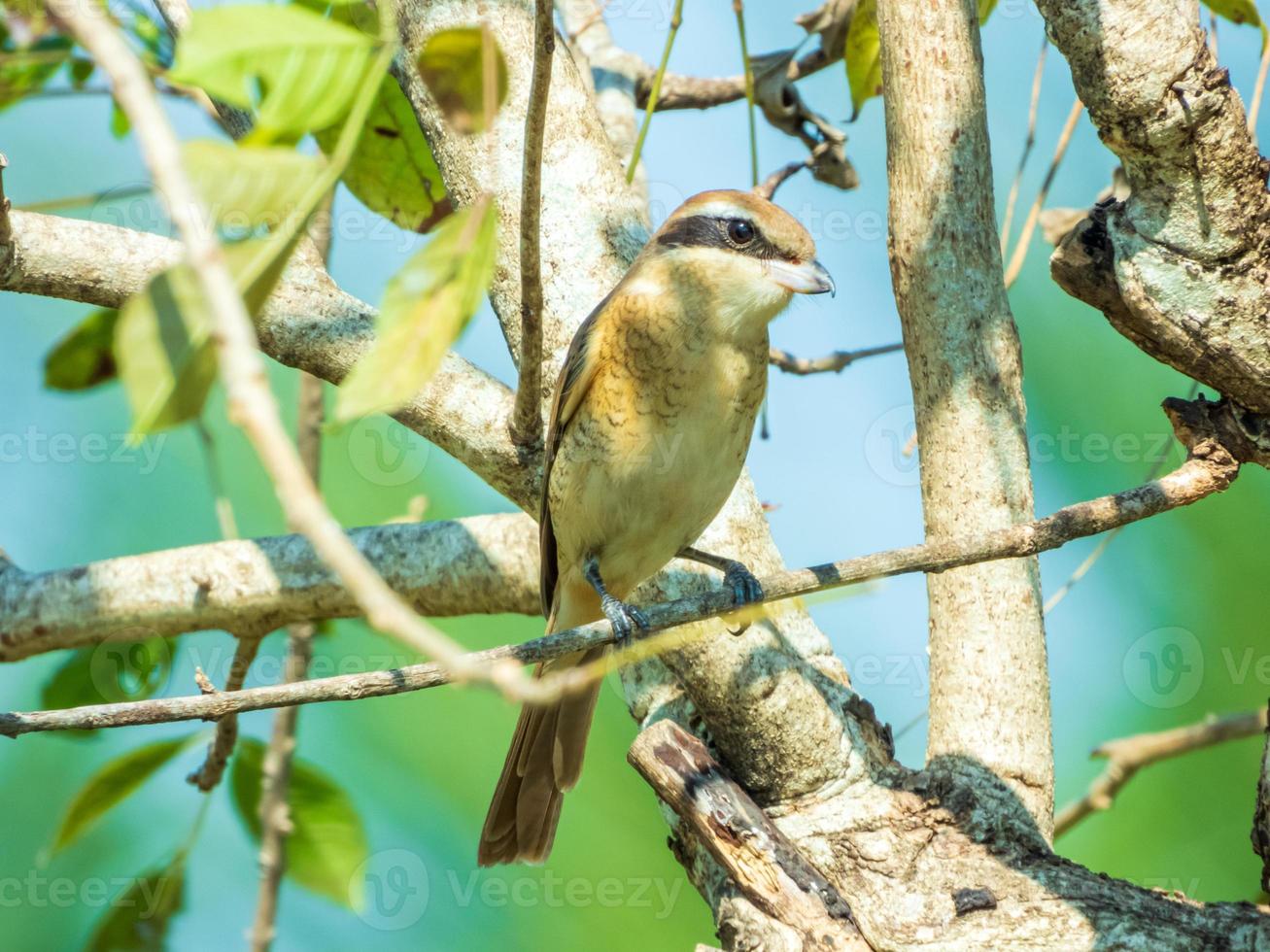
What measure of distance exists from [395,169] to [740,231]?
0.97 meters

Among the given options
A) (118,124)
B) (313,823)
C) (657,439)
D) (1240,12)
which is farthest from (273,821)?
(1240,12)

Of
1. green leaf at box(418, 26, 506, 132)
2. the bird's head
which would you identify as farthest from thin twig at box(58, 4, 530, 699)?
the bird's head

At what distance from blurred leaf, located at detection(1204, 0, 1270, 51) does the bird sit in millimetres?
1105

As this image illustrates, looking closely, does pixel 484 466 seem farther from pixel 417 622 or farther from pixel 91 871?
pixel 91 871

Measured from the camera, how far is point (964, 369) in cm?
279

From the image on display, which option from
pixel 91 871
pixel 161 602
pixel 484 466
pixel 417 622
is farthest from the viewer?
pixel 91 871

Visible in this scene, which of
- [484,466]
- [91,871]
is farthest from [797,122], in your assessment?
[91,871]

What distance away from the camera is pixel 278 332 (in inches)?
116

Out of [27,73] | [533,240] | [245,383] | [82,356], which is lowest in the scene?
[245,383]

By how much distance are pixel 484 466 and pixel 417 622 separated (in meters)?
2.40

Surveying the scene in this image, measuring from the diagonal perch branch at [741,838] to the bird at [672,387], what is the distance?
0.36 metres

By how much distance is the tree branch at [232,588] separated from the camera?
11.2 ft

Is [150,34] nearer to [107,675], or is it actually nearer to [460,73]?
[107,675]

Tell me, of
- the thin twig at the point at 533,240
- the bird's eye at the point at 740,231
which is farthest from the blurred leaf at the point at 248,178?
the bird's eye at the point at 740,231
